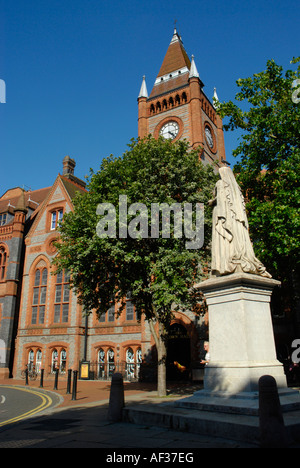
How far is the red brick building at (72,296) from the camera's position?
27.0 metres

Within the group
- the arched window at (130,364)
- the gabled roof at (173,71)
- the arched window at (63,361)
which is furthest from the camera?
the gabled roof at (173,71)

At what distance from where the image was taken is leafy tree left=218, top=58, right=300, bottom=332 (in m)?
14.3

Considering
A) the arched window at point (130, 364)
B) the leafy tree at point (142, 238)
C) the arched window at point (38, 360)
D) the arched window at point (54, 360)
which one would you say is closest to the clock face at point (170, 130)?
the leafy tree at point (142, 238)

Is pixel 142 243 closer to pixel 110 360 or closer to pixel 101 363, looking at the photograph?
pixel 110 360

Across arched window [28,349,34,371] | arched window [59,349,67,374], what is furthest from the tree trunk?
arched window [28,349,34,371]

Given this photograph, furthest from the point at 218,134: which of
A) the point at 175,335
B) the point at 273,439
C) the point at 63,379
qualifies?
the point at 273,439

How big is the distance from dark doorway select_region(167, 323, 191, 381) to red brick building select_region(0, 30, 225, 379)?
0.23ft

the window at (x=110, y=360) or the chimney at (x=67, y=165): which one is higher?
the chimney at (x=67, y=165)

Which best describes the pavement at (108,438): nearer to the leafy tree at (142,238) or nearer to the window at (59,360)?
the leafy tree at (142,238)

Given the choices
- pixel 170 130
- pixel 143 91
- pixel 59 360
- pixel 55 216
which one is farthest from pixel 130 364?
pixel 143 91

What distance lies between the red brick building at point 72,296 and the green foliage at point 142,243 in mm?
9664

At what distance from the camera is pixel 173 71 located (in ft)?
134
